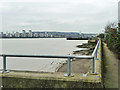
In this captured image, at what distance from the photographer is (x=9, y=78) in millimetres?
3113

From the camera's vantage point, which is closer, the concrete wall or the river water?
the concrete wall

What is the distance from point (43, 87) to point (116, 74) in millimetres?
3740

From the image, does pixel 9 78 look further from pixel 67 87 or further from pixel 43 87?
pixel 67 87

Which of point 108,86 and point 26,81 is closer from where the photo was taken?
point 26,81

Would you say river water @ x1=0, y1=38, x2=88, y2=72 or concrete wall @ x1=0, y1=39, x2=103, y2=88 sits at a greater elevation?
concrete wall @ x1=0, y1=39, x2=103, y2=88

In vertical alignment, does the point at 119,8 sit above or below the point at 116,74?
above

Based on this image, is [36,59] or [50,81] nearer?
[50,81]

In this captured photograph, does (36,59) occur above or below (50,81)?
below

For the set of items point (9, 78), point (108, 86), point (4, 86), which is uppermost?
point (9, 78)

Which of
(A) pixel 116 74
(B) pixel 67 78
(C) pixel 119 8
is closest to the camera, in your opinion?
(B) pixel 67 78

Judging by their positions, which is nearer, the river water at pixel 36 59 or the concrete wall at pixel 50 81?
the concrete wall at pixel 50 81

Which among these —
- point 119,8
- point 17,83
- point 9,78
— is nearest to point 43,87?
point 17,83

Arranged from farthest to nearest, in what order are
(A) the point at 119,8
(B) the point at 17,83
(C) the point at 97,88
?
(A) the point at 119,8, (B) the point at 17,83, (C) the point at 97,88

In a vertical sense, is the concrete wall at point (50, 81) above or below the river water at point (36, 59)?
above
